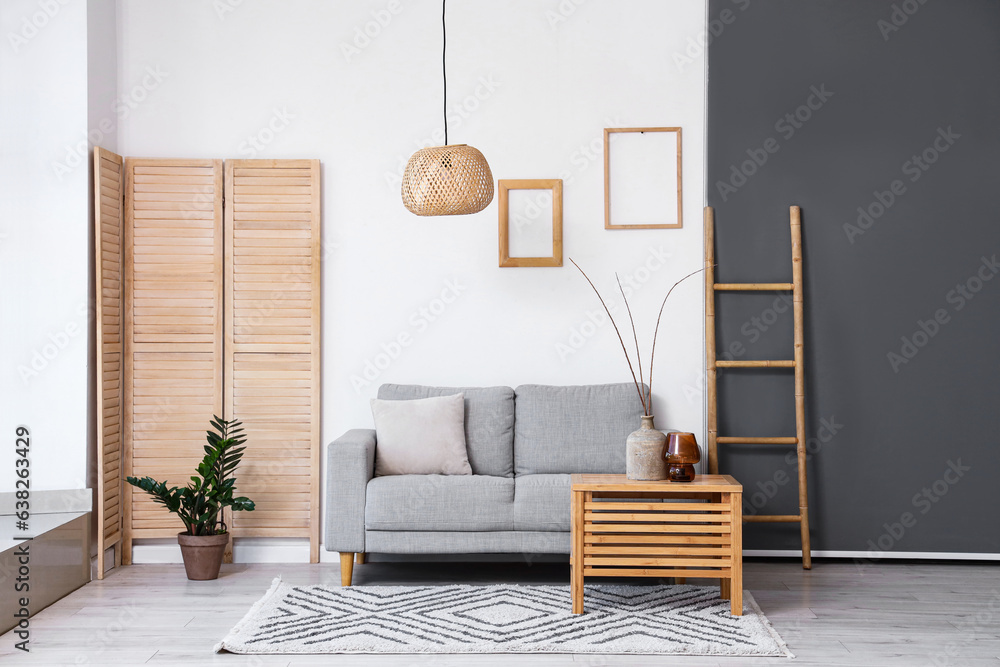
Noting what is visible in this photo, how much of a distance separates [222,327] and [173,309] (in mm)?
251

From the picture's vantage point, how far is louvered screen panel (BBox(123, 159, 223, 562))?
12.9 ft

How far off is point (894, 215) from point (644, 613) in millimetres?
2324

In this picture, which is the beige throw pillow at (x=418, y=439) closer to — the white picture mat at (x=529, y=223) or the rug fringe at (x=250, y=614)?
the rug fringe at (x=250, y=614)

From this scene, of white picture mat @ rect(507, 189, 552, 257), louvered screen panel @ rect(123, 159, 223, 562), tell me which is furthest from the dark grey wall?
louvered screen panel @ rect(123, 159, 223, 562)

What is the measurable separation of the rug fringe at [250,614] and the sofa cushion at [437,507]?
0.42m

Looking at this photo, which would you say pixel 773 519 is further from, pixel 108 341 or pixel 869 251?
Result: pixel 108 341

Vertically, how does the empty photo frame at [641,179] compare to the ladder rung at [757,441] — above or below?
above

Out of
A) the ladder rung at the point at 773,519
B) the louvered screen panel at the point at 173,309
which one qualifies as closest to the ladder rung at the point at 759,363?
the ladder rung at the point at 773,519

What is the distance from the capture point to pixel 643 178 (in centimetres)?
409

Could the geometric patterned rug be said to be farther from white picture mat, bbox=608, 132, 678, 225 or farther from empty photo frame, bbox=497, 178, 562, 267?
white picture mat, bbox=608, 132, 678, 225

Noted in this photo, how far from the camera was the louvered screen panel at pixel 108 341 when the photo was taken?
3.70 m

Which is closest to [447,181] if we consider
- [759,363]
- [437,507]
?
[437,507]

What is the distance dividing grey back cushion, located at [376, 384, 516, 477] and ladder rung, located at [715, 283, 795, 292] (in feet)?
3.81

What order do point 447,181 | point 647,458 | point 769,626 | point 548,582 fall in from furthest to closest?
point 548,582
point 447,181
point 647,458
point 769,626
